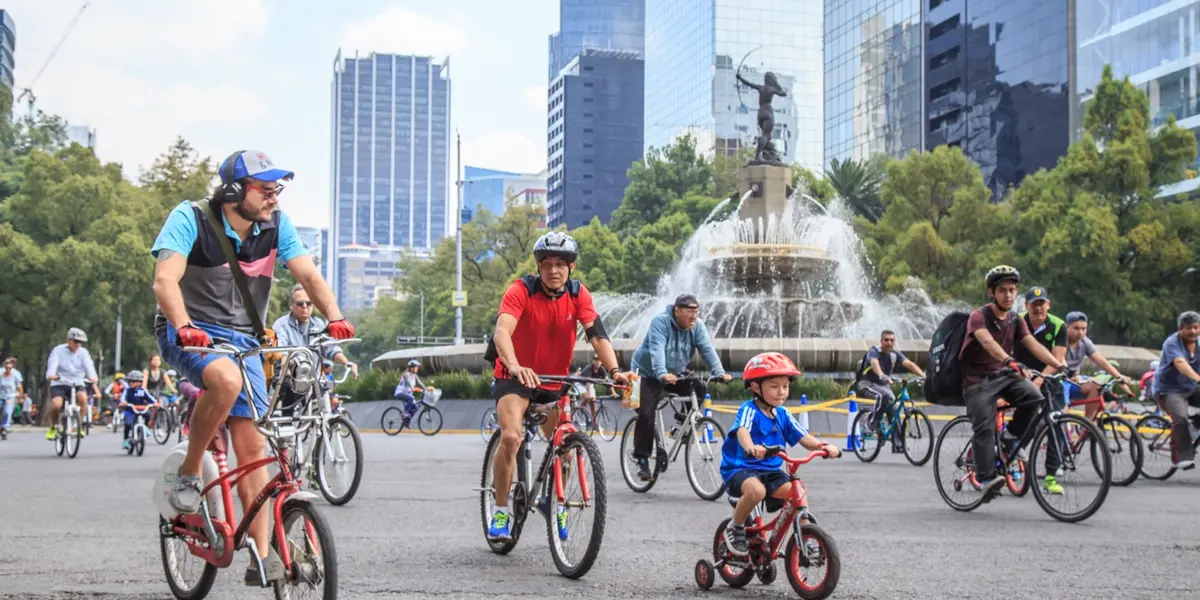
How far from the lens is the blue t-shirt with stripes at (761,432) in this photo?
21.7 ft

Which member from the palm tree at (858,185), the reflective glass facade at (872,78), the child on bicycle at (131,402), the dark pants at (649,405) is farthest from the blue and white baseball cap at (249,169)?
the reflective glass facade at (872,78)

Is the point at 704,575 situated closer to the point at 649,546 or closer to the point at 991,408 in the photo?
the point at 649,546

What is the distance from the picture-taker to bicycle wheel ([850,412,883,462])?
1730 centimetres

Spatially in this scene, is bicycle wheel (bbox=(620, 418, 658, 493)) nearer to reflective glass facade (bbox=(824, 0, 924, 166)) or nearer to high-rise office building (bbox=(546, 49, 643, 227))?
reflective glass facade (bbox=(824, 0, 924, 166))

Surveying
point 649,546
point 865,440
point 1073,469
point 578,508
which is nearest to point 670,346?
point 1073,469

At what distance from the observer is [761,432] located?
21.9 feet

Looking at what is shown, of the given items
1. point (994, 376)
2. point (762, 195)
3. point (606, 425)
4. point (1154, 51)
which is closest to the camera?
point (994, 376)

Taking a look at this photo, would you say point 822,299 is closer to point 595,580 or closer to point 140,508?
point 140,508

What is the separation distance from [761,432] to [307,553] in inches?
90.7

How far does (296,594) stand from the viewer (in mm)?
5215

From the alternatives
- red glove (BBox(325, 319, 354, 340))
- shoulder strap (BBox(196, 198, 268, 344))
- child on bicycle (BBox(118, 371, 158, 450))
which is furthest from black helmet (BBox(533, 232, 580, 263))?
child on bicycle (BBox(118, 371, 158, 450))

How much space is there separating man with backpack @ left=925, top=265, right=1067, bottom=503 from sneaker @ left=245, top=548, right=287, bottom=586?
20.4 feet

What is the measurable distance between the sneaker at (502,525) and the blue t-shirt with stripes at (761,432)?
151 cm

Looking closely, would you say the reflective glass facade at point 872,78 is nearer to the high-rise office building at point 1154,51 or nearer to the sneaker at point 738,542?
the high-rise office building at point 1154,51
